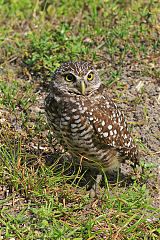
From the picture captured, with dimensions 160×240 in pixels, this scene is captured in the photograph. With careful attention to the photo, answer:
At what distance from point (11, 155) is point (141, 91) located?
2118mm

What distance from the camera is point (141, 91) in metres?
6.53

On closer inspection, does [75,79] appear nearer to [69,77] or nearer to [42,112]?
[69,77]

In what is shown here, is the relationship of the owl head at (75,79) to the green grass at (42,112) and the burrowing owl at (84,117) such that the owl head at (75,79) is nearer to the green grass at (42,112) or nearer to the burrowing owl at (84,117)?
the burrowing owl at (84,117)

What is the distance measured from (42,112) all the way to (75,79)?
1174mm

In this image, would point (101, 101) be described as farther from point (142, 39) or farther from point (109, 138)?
point (142, 39)

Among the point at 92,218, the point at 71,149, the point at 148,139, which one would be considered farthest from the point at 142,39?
the point at 92,218

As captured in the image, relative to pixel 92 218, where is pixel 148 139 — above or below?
above

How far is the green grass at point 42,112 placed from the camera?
15.1ft

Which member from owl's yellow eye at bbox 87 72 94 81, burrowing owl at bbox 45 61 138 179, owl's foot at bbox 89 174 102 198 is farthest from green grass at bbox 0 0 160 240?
owl's yellow eye at bbox 87 72 94 81

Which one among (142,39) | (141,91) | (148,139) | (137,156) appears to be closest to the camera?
(137,156)

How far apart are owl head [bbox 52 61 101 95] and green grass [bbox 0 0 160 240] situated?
0.61 m

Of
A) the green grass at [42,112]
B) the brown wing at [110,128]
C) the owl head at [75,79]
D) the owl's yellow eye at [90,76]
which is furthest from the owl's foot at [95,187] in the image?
the owl's yellow eye at [90,76]

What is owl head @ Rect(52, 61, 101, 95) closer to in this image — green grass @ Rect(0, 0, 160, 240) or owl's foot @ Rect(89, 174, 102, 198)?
green grass @ Rect(0, 0, 160, 240)

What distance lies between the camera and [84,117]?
484 cm
